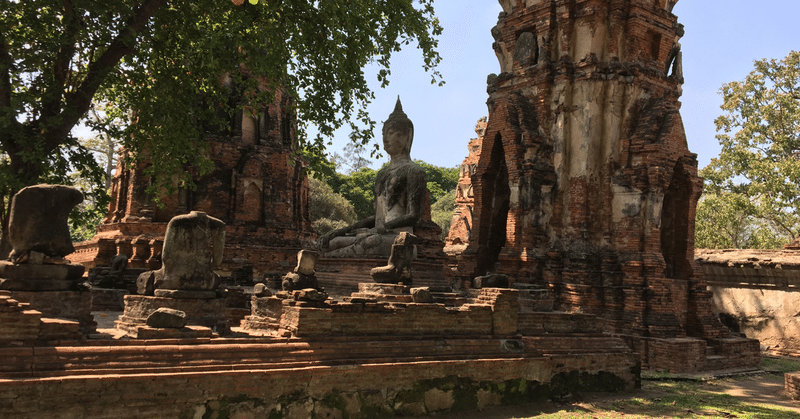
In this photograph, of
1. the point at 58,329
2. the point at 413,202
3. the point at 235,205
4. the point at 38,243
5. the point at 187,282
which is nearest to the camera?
the point at 58,329

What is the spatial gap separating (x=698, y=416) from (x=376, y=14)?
27.4ft

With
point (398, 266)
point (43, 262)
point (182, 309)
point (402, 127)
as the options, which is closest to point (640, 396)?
point (398, 266)

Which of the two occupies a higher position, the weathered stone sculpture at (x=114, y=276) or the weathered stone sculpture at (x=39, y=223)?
the weathered stone sculpture at (x=39, y=223)

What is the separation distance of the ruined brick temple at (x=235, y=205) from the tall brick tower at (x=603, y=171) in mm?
7439

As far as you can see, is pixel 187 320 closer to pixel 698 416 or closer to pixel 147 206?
pixel 698 416

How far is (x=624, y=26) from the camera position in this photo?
45.8ft

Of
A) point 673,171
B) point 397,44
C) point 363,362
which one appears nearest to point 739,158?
point 673,171

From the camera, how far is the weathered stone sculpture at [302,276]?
812 cm

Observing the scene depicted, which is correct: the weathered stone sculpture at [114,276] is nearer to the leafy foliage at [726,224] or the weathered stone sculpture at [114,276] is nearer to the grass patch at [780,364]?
the grass patch at [780,364]

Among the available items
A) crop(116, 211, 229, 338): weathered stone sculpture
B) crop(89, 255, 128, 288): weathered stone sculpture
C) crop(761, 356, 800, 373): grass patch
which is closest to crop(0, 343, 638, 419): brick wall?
crop(116, 211, 229, 338): weathered stone sculpture

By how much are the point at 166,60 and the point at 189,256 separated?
5908mm

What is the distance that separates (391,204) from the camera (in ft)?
40.9

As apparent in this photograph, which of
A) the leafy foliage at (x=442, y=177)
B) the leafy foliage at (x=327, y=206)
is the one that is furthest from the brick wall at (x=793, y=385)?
the leafy foliage at (x=442, y=177)

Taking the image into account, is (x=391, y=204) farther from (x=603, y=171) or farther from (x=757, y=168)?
(x=757, y=168)
